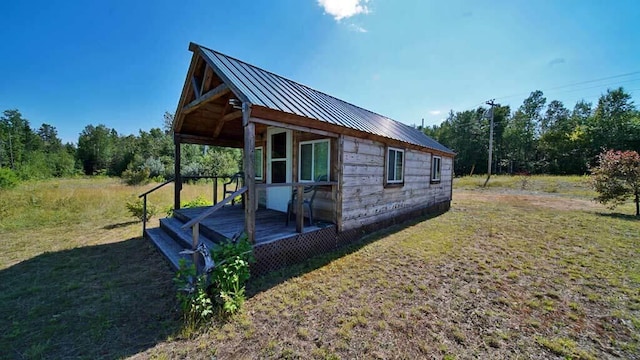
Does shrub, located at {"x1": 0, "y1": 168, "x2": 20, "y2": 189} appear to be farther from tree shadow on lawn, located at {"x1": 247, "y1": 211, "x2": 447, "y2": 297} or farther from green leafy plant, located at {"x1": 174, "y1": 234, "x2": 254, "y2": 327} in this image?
tree shadow on lawn, located at {"x1": 247, "y1": 211, "x2": 447, "y2": 297}

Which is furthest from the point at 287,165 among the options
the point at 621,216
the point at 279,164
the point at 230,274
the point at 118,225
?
the point at 621,216

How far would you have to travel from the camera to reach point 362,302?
290 cm

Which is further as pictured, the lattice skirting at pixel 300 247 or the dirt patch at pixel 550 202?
the dirt patch at pixel 550 202

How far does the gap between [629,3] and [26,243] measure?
56.8 ft

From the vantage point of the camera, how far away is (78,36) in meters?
8.21

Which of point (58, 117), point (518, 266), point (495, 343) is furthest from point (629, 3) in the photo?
point (58, 117)

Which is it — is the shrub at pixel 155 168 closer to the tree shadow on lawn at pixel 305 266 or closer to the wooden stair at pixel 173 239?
the wooden stair at pixel 173 239

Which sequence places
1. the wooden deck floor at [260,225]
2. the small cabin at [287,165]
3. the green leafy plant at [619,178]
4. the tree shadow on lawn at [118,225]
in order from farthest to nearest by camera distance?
the green leafy plant at [619,178] → the tree shadow on lawn at [118,225] → the wooden deck floor at [260,225] → the small cabin at [287,165]

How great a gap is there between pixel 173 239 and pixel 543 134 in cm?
4439

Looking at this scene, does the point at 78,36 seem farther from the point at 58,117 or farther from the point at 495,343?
the point at 58,117

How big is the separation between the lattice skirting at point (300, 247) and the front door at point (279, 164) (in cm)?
181

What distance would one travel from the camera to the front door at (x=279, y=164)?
590 centimetres

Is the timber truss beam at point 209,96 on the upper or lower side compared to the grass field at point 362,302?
upper

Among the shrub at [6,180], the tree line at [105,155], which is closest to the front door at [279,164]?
the shrub at [6,180]
